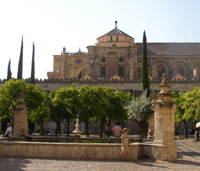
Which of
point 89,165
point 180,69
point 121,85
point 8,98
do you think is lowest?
point 89,165

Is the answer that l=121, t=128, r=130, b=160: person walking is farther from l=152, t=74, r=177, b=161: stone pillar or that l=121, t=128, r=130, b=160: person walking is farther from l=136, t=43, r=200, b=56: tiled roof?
l=136, t=43, r=200, b=56: tiled roof

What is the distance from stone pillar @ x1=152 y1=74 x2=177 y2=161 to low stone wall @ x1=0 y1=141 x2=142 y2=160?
0.95 meters

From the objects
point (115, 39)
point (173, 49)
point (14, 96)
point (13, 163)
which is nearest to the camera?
point (13, 163)

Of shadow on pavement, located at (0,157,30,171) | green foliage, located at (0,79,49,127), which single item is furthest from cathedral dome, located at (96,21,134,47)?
shadow on pavement, located at (0,157,30,171)

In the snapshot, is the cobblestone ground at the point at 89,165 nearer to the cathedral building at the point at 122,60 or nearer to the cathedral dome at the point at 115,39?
the cathedral building at the point at 122,60

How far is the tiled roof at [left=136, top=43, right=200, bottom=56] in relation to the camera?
70.5 m

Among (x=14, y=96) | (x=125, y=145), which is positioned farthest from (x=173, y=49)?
(x=125, y=145)

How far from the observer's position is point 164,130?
13906 millimetres

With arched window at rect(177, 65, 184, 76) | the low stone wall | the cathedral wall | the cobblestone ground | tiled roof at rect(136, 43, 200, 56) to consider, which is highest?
tiled roof at rect(136, 43, 200, 56)

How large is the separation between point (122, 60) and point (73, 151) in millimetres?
54242

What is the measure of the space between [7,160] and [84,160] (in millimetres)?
3098

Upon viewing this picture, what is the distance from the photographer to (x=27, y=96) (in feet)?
91.2

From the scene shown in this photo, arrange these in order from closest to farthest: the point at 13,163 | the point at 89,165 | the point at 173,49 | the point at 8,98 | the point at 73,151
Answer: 1. the point at 89,165
2. the point at 13,163
3. the point at 73,151
4. the point at 8,98
5. the point at 173,49

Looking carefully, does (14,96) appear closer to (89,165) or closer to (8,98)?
(8,98)
